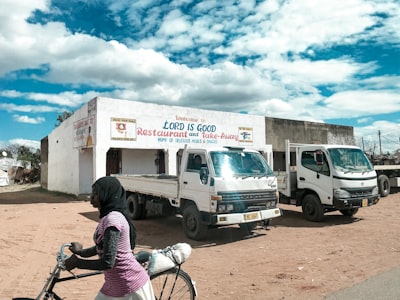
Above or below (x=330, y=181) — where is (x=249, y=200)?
below

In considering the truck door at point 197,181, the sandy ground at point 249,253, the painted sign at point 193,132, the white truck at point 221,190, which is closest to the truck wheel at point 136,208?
the sandy ground at point 249,253

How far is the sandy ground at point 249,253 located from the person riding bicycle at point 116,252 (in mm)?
2356

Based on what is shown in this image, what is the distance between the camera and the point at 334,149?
10859mm

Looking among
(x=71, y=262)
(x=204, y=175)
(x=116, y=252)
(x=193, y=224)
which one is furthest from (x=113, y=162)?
(x=116, y=252)

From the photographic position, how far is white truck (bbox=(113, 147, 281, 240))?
8.08 m

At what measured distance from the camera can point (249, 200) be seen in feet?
27.5

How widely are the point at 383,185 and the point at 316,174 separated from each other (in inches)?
300

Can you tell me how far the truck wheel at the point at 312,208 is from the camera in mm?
10828

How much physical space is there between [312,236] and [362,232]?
1.40 m

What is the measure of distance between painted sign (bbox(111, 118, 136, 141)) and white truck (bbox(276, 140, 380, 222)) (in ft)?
26.6

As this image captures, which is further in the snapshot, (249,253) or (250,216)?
(250,216)

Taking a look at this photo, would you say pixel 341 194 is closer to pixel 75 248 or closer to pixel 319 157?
pixel 319 157

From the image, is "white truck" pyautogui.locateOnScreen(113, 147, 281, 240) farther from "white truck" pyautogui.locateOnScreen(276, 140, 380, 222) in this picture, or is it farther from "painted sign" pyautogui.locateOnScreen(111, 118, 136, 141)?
"painted sign" pyautogui.locateOnScreen(111, 118, 136, 141)

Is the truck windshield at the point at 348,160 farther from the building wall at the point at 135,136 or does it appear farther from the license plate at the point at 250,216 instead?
the building wall at the point at 135,136
